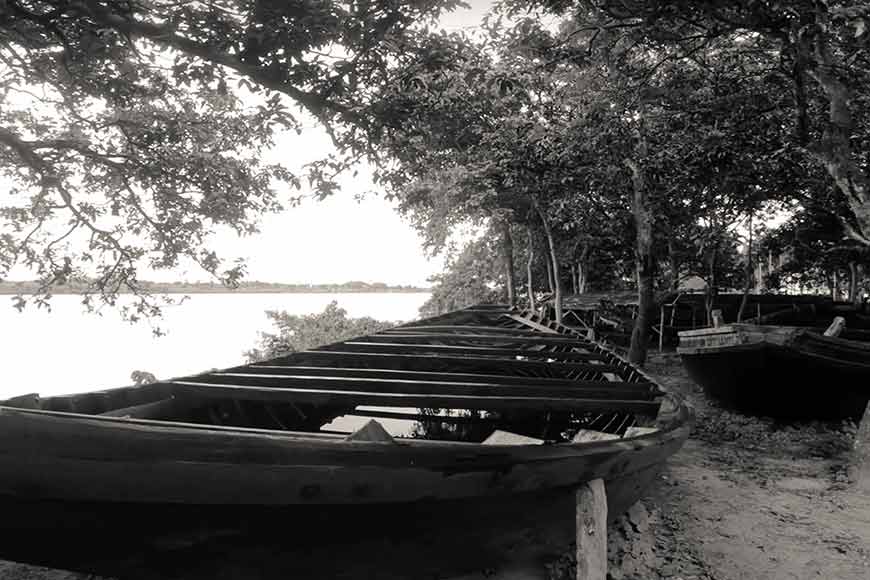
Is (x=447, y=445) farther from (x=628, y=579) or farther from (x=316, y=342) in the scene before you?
(x=316, y=342)

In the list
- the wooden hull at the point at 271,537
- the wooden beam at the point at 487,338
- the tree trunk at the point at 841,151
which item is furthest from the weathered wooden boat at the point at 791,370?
the wooden hull at the point at 271,537

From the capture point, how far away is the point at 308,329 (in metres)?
24.3

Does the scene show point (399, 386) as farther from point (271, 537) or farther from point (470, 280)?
point (470, 280)

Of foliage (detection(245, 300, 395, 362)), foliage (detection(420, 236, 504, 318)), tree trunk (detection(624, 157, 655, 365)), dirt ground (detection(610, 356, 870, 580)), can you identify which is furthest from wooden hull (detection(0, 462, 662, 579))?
foliage (detection(420, 236, 504, 318))

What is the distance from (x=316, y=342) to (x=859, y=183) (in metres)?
20.8

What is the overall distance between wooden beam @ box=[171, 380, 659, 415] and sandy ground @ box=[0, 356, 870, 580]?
93 centimetres

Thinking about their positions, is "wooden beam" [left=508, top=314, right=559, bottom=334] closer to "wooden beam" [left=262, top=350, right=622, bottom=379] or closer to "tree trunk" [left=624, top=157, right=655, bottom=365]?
"tree trunk" [left=624, top=157, right=655, bottom=365]

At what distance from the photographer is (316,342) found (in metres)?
23.2

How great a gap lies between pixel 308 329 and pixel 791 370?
20.4 meters

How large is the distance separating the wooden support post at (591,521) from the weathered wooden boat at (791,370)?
6258 millimetres

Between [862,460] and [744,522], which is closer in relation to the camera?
[744,522]

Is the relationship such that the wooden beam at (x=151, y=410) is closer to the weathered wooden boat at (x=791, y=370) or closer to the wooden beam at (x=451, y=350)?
the wooden beam at (x=451, y=350)

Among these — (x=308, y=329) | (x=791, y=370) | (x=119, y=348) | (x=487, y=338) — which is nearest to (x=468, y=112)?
(x=487, y=338)

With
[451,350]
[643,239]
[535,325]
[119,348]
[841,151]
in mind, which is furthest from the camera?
[119,348]
